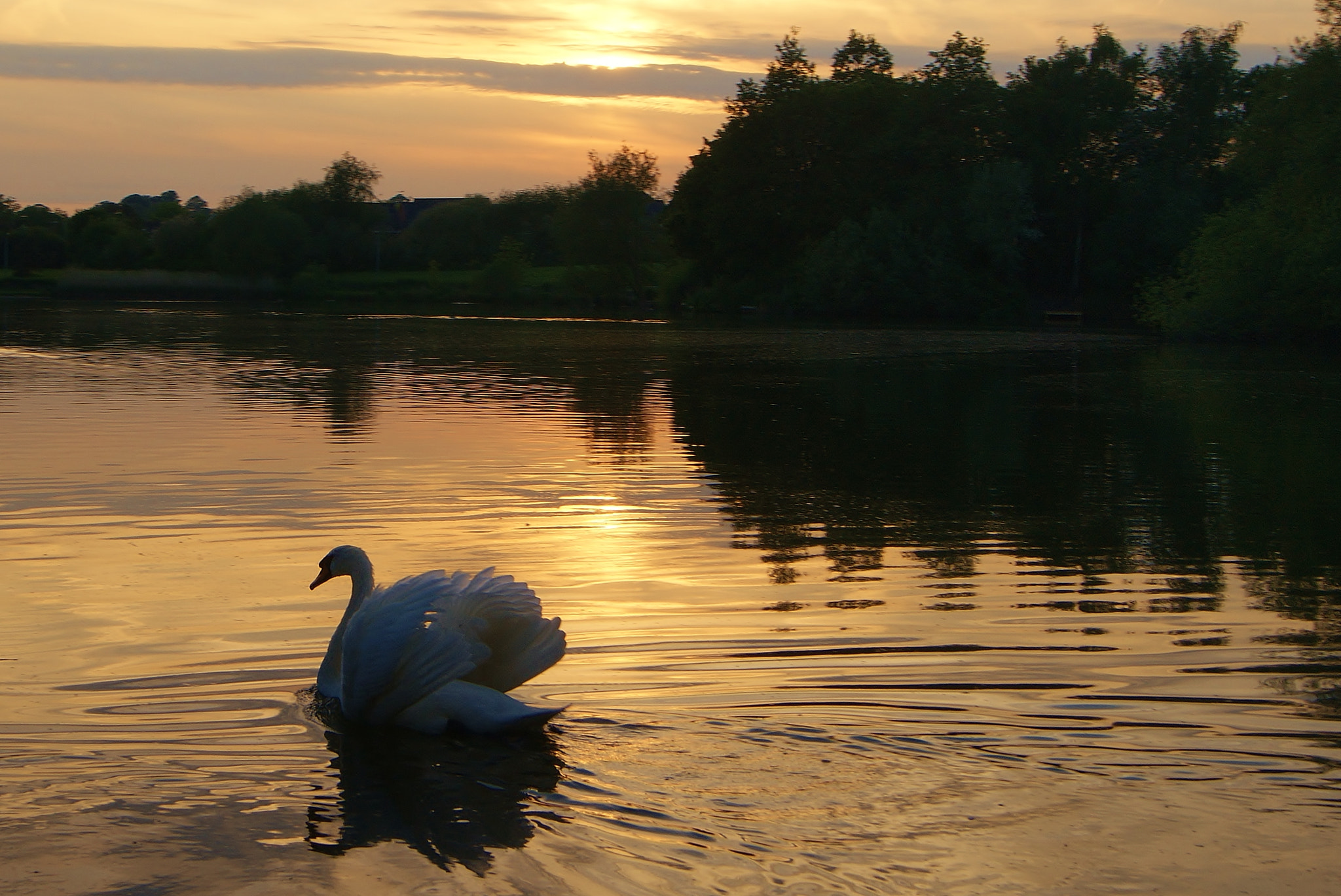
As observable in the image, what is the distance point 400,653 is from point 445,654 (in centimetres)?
21

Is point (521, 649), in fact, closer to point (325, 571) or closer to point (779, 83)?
point (325, 571)

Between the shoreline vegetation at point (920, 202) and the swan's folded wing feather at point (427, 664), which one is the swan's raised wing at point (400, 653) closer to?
the swan's folded wing feather at point (427, 664)

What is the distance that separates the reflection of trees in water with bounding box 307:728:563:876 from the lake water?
0.9 inches

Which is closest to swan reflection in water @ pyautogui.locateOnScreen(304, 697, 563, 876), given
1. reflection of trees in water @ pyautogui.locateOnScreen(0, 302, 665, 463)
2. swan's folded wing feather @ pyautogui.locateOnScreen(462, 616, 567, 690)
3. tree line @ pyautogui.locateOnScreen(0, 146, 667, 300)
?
swan's folded wing feather @ pyautogui.locateOnScreen(462, 616, 567, 690)

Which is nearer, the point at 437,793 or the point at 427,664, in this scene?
the point at 437,793

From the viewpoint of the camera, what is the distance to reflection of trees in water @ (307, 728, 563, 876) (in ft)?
16.8

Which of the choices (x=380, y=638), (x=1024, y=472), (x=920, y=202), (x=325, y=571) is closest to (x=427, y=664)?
(x=380, y=638)

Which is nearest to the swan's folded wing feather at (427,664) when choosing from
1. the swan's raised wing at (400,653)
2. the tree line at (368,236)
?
the swan's raised wing at (400,653)

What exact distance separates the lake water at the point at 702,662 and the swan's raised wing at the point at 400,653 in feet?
0.85

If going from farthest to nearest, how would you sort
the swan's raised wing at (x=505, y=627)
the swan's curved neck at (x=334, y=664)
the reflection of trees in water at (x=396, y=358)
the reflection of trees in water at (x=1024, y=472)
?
the reflection of trees in water at (x=396, y=358)
the reflection of trees in water at (x=1024, y=472)
the swan's curved neck at (x=334, y=664)
the swan's raised wing at (x=505, y=627)

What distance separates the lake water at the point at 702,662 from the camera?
496 cm

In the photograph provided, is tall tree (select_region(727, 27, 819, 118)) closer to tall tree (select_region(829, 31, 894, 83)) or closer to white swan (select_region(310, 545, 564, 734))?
tall tree (select_region(829, 31, 894, 83))

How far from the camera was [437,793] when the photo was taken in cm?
562

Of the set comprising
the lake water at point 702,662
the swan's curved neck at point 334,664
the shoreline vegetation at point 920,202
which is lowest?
the lake water at point 702,662
